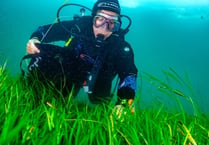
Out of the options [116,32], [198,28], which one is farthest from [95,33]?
[198,28]

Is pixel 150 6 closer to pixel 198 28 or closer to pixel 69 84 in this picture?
pixel 198 28

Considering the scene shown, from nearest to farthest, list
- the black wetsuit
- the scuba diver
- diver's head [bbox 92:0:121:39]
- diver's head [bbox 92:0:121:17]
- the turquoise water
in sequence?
1. the scuba diver
2. the black wetsuit
3. diver's head [bbox 92:0:121:39]
4. diver's head [bbox 92:0:121:17]
5. the turquoise water

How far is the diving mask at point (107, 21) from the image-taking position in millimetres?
5366

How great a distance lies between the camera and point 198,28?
59406 mm

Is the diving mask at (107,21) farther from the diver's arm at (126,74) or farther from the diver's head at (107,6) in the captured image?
the diver's arm at (126,74)

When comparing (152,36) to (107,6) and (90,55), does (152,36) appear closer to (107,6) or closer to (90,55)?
(107,6)

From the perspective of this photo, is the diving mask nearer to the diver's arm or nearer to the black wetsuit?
the black wetsuit

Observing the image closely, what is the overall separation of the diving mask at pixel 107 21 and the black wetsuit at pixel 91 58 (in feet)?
0.44

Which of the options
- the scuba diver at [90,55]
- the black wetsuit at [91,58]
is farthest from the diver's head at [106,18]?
the black wetsuit at [91,58]

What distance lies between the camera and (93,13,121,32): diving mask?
211 inches

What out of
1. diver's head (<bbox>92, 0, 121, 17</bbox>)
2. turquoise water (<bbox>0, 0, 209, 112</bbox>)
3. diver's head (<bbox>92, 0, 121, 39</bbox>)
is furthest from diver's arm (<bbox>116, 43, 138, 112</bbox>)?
turquoise water (<bbox>0, 0, 209, 112</bbox>)

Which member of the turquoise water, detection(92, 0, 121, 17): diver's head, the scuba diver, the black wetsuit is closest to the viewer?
the scuba diver

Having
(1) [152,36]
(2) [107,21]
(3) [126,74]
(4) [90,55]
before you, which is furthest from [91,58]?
(1) [152,36]

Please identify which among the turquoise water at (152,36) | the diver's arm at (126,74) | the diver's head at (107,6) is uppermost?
the turquoise water at (152,36)
